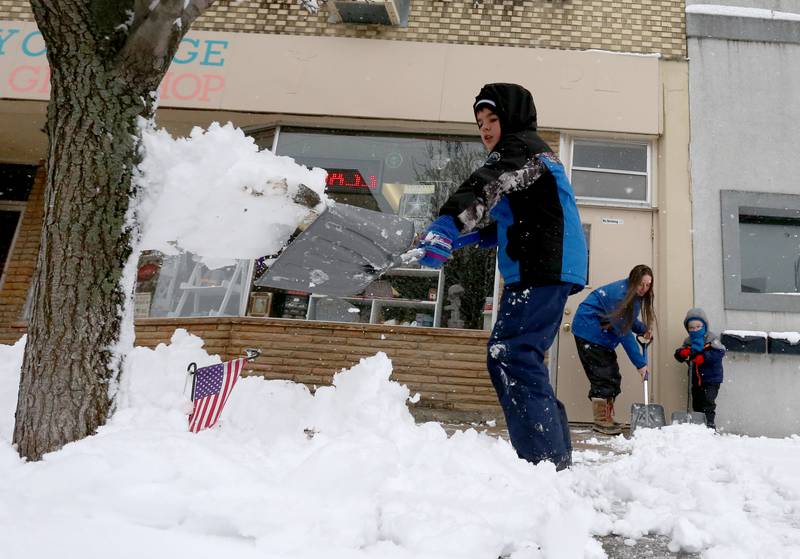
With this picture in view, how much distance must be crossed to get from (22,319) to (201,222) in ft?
22.8

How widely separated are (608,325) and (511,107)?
3.37 m

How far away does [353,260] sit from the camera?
3062mm

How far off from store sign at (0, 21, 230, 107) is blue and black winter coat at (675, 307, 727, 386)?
6012 millimetres

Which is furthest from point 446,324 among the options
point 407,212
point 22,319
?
point 22,319

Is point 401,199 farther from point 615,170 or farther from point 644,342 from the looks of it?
point 644,342

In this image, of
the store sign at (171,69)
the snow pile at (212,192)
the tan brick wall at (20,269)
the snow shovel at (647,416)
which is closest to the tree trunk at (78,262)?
the snow pile at (212,192)

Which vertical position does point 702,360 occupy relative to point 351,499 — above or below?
above

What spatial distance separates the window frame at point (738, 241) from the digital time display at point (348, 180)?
4.07 metres

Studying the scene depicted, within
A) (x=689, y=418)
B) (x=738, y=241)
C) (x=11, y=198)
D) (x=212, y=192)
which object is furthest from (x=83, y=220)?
(x=11, y=198)

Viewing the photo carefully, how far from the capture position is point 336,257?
304cm

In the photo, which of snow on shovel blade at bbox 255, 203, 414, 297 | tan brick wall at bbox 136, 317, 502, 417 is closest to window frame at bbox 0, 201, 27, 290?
tan brick wall at bbox 136, 317, 502, 417

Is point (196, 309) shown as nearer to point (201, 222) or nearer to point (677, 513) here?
point (201, 222)

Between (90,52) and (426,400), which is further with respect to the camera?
(426,400)

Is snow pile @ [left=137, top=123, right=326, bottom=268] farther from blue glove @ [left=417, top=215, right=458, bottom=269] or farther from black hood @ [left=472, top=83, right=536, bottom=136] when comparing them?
black hood @ [left=472, top=83, right=536, bottom=136]
